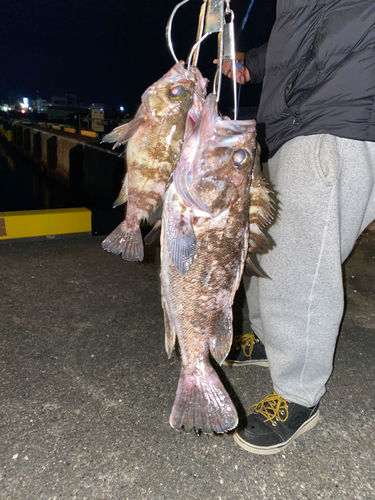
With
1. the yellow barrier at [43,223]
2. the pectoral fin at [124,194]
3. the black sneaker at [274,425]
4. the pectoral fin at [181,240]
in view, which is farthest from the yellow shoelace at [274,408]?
the yellow barrier at [43,223]

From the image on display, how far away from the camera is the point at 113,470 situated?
1.91m

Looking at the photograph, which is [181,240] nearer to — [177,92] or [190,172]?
[190,172]

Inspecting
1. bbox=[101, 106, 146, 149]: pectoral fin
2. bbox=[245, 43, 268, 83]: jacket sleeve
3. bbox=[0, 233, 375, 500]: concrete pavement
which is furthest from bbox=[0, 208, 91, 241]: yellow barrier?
bbox=[101, 106, 146, 149]: pectoral fin

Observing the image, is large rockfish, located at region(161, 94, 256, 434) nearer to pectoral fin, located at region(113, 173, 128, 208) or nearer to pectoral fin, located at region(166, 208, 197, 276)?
pectoral fin, located at region(166, 208, 197, 276)

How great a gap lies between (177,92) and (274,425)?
2.11 metres

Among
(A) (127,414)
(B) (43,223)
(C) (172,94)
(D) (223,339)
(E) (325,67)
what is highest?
(E) (325,67)

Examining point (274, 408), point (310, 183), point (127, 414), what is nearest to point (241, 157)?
point (310, 183)

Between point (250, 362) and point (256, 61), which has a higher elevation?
point (256, 61)

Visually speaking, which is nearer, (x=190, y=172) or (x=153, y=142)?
(x=190, y=172)

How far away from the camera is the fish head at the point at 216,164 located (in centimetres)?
131

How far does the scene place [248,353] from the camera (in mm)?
2859

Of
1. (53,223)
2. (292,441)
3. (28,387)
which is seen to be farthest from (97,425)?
(53,223)

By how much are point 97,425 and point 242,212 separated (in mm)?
1784

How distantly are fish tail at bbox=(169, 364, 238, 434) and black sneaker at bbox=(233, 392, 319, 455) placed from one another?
791mm
